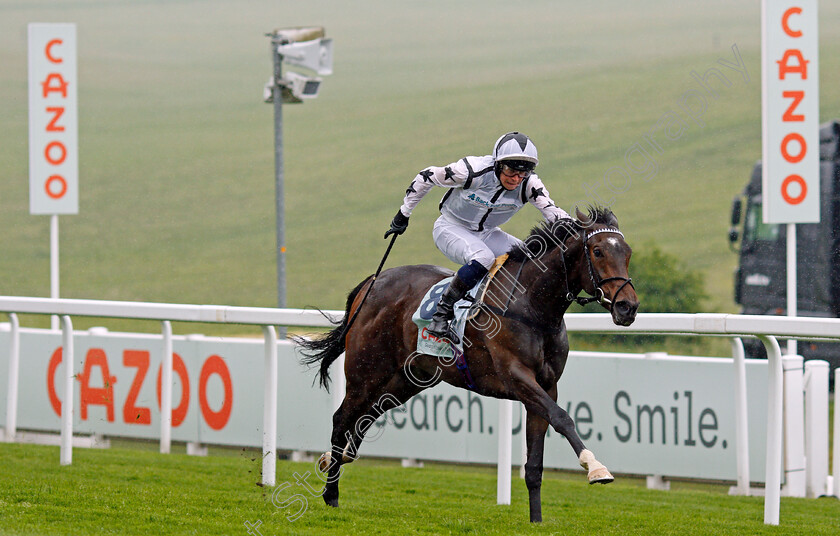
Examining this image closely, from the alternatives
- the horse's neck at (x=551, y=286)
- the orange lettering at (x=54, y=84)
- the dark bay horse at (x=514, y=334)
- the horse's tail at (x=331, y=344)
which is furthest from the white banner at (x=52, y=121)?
the horse's neck at (x=551, y=286)

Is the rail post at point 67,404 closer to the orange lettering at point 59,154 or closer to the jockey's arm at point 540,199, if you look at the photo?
the jockey's arm at point 540,199

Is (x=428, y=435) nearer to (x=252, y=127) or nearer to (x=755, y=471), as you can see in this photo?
(x=755, y=471)

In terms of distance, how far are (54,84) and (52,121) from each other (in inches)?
14.9

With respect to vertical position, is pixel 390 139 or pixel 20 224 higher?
pixel 390 139

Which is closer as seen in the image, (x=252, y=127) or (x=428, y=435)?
(x=428, y=435)

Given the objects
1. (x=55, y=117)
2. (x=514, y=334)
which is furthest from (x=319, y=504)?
(x=55, y=117)

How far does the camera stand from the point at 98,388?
9.57 metres

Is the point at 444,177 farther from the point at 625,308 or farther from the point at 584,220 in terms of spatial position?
the point at 625,308

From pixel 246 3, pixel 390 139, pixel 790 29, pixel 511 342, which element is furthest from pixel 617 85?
pixel 511 342

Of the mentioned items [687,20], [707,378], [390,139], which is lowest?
[707,378]

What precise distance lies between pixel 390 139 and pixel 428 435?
31.5 m

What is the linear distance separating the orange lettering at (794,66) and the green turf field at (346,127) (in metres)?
18.9

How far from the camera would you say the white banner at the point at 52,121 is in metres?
11.5

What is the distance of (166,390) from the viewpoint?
7.83 metres
